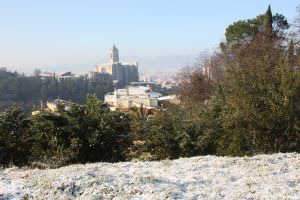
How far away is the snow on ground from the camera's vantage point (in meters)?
8.31

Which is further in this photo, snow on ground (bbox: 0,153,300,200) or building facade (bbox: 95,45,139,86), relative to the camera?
building facade (bbox: 95,45,139,86)

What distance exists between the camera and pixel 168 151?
52.5ft

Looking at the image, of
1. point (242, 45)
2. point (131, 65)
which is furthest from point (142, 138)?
point (131, 65)

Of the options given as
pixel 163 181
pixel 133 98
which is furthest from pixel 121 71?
pixel 163 181

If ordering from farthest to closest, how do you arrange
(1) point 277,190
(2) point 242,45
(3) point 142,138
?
1. (2) point 242,45
2. (3) point 142,138
3. (1) point 277,190

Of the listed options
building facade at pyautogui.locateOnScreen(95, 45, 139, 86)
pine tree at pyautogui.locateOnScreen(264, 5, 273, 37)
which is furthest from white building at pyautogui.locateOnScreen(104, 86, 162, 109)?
building facade at pyautogui.locateOnScreen(95, 45, 139, 86)

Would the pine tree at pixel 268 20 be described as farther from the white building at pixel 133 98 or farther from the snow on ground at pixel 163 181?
the snow on ground at pixel 163 181

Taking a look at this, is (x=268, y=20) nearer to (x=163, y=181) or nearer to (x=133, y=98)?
(x=163, y=181)

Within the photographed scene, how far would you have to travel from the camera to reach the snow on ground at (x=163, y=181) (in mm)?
8312

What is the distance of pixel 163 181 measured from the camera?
9008 millimetres

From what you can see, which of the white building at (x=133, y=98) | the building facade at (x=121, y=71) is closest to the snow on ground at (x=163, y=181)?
the white building at (x=133, y=98)

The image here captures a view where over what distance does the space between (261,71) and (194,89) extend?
24987 mm

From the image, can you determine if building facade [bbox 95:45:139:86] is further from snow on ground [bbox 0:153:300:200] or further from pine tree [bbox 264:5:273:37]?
snow on ground [bbox 0:153:300:200]

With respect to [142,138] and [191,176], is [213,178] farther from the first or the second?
[142,138]
